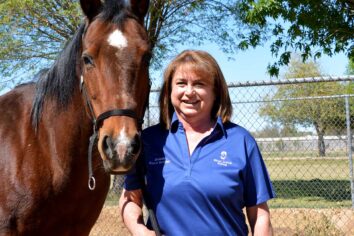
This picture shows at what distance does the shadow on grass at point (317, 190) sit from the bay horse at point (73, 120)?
5.96m

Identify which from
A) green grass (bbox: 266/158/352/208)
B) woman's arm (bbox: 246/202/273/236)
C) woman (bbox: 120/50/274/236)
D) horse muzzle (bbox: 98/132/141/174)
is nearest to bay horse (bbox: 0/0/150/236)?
horse muzzle (bbox: 98/132/141/174)

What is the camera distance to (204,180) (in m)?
2.12

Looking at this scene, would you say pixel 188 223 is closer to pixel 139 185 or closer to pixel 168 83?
pixel 139 185

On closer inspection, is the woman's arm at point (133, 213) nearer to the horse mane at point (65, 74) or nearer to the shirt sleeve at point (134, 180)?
the shirt sleeve at point (134, 180)

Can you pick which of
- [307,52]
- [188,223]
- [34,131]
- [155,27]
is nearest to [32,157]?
[34,131]

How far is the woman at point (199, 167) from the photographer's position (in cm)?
213

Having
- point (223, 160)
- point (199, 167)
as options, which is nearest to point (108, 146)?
point (199, 167)

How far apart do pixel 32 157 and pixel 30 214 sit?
1.22 feet

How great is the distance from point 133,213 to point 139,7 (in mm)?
1314

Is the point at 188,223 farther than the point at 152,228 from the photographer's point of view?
No

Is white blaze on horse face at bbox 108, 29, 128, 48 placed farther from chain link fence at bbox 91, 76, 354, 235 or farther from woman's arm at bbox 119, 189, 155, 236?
chain link fence at bbox 91, 76, 354, 235

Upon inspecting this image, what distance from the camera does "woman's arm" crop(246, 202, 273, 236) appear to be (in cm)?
218

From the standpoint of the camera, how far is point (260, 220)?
2199 mm

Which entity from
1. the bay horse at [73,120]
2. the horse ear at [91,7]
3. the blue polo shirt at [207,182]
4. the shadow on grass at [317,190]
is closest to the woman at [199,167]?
the blue polo shirt at [207,182]
